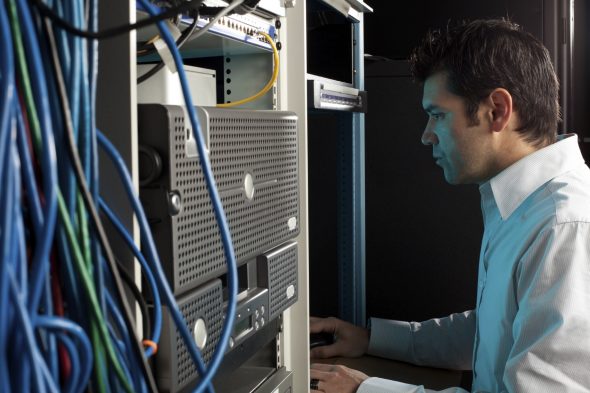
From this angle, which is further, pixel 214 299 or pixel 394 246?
pixel 394 246

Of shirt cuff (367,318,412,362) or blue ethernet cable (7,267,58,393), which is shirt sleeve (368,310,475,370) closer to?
shirt cuff (367,318,412,362)

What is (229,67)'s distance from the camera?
1253 mm

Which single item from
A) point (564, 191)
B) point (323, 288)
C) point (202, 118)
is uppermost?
point (202, 118)

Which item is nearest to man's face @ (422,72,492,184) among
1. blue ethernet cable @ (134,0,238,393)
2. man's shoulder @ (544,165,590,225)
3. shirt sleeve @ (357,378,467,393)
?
man's shoulder @ (544,165,590,225)

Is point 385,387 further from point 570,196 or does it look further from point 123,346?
point 123,346

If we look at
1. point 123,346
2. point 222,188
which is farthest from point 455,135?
point 123,346

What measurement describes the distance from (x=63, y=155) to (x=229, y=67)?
709 mm

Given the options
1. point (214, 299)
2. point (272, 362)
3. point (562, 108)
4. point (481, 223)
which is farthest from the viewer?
point (562, 108)

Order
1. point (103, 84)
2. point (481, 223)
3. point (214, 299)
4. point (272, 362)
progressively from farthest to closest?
point (481, 223) < point (272, 362) < point (214, 299) < point (103, 84)

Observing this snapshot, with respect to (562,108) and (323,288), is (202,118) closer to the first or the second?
(323,288)

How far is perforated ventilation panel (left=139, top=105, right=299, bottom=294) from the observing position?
2.42 feet

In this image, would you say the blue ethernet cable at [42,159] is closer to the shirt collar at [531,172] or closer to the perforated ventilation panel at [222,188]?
the perforated ventilation panel at [222,188]

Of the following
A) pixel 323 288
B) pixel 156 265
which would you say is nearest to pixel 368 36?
pixel 323 288

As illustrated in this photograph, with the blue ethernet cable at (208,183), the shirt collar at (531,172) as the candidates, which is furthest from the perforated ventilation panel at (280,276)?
the shirt collar at (531,172)
